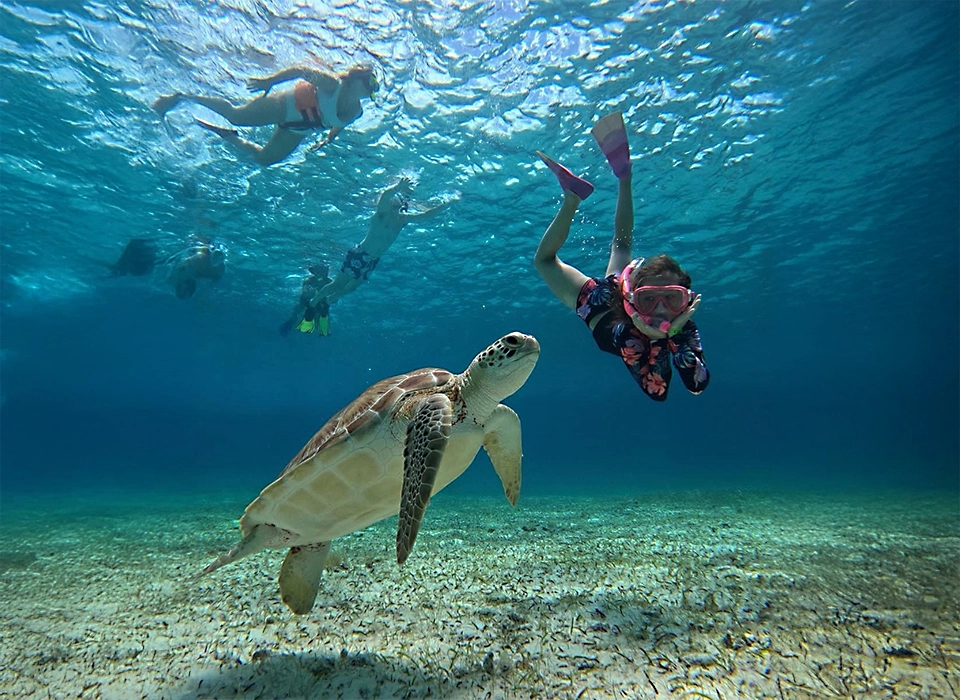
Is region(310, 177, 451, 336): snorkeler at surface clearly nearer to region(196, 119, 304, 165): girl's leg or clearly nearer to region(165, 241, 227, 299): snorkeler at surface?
region(196, 119, 304, 165): girl's leg

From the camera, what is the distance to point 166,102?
11.4m

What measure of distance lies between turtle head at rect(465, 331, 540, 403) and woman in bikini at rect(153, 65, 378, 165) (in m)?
9.11

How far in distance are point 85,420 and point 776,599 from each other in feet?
384

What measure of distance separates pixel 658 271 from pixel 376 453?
305 centimetres

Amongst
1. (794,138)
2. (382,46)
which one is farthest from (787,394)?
(382,46)

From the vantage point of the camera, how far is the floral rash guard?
460cm

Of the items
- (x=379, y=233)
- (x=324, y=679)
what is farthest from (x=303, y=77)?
(x=324, y=679)

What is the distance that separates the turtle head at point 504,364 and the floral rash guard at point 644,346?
175cm

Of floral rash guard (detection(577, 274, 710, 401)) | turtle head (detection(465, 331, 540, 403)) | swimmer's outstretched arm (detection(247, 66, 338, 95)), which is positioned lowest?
turtle head (detection(465, 331, 540, 403))

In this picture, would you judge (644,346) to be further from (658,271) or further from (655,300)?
(658,271)

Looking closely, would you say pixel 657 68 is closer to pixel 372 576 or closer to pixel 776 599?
pixel 776 599

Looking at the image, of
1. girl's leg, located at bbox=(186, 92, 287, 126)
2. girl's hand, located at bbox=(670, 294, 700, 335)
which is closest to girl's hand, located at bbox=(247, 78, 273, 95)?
girl's leg, located at bbox=(186, 92, 287, 126)

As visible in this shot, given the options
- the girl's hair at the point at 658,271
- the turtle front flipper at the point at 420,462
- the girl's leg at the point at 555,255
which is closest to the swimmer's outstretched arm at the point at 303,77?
the girl's leg at the point at 555,255

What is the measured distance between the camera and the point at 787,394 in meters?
76.8
